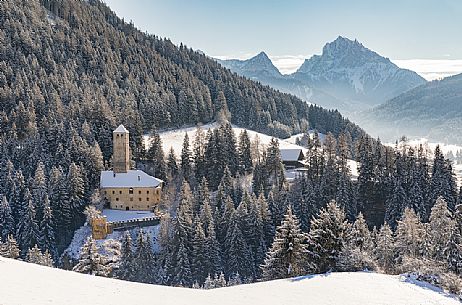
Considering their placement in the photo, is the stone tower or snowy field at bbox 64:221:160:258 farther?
the stone tower

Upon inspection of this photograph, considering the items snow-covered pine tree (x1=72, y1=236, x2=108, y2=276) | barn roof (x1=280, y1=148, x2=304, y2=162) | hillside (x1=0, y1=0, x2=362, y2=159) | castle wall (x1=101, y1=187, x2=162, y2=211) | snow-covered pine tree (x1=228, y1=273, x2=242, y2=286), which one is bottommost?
snow-covered pine tree (x1=228, y1=273, x2=242, y2=286)

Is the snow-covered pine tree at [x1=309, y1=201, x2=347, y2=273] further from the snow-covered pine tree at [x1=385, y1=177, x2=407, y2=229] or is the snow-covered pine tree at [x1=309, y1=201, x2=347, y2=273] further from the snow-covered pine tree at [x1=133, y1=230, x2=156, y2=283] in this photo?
the snow-covered pine tree at [x1=385, y1=177, x2=407, y2=229]

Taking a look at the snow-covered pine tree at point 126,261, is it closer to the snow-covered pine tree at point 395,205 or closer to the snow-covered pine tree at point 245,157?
the snow-covered pine tree at point 245,157

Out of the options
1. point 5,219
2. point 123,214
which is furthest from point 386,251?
point 5,219

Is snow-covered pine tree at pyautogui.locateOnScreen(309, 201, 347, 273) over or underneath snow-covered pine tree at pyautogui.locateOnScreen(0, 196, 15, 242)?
over

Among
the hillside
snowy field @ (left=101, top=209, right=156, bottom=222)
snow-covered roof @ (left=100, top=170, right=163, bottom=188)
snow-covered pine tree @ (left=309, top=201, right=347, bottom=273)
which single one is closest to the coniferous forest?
snow-covered pine tree @ (left=309, top=201, right=347, bottom=273)

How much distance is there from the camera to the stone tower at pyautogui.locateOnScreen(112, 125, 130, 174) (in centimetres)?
7944

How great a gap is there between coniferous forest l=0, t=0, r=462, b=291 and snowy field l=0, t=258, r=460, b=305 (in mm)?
4277

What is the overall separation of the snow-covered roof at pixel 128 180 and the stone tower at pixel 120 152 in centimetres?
147

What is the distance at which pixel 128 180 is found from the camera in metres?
76.4

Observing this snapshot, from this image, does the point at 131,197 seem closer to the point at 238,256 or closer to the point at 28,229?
the point at 28,229

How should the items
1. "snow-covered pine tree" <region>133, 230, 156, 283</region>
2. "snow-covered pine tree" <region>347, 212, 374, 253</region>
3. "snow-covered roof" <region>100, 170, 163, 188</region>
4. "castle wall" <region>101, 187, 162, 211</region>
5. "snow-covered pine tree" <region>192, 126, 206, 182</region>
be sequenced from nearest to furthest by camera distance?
"snow-covered pine tree" <region>347, 212, 374, 253</region>, "snow-covered pine tree" <region>133, 230, 156, 283</region>, "snow-covered roof" <region>100, 170, 163, 188</region>, "castle wall" <region>101, 187, 162, 211</region>, "snow-covered pine tree" <region>192, 126, 206, 182</region>

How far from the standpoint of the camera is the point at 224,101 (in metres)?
137

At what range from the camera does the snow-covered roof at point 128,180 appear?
7569 centimetres
